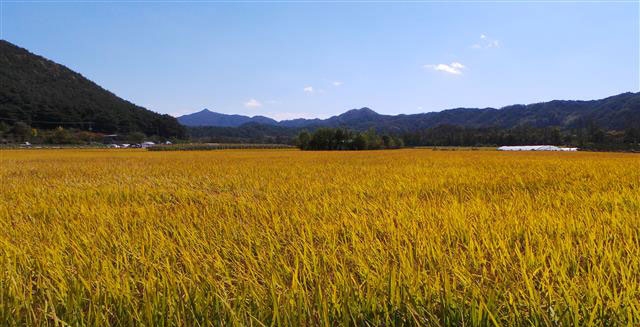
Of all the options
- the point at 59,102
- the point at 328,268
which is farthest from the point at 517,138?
the point at 59,102

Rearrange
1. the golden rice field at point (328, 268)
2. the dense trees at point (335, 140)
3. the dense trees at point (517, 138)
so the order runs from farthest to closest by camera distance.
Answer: the dense trees at point (517, 138) → the dense trees at point (335, 140) → the golden rice field at point (328, 268)

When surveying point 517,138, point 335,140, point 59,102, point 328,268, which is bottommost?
point 517,138

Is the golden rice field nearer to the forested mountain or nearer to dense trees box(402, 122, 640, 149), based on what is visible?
dense trees box(402, 122, 640, 149)

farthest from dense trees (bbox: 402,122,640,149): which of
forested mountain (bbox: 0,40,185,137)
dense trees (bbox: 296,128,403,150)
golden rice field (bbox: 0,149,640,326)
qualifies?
golden rice field (bbox: 0,149,640,326)

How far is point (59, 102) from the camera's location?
108m

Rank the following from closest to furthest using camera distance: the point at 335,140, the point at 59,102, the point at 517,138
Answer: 1. the point at 335,140
2. the point at 59,102
3. the point at 517,138

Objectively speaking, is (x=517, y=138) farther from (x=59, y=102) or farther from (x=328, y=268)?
(x=59, y=102)

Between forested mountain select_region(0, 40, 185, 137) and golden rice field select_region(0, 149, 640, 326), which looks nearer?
golden rice field select_region(0, 149, 640, 326)

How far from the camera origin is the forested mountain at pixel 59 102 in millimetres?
100562

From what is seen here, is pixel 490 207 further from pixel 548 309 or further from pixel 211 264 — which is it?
pixel 211 264

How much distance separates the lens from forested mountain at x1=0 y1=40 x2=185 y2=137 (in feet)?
330

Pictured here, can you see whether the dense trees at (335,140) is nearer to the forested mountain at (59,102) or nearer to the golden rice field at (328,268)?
the forested mountain at (59,102)

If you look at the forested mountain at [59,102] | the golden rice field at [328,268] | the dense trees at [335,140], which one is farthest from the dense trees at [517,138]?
the golden rice field at [328,268]

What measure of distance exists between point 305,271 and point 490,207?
270 centimetres
